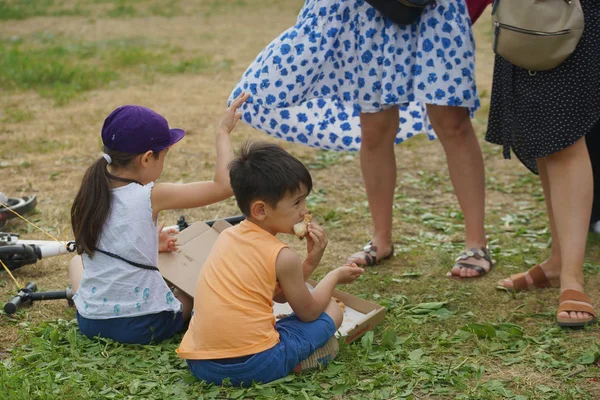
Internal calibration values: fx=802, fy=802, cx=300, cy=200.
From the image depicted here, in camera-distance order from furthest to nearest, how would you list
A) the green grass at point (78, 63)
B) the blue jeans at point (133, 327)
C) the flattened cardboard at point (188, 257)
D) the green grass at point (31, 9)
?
1. the green grass at point (31, 9)
2. the green grass at point (78, 63)
3. the flattened cardboard at point (188, 257)
4. the blue jeans at point (133, 327)

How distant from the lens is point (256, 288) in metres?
2.48

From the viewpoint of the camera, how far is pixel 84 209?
271cm

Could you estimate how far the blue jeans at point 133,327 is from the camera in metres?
2.80

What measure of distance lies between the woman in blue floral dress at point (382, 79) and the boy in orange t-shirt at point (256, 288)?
89 cm

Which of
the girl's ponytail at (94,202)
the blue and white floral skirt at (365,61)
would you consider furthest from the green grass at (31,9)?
the girl's ponytail at (94,202)

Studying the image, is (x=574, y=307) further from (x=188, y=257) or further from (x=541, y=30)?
(x=188, y=257)

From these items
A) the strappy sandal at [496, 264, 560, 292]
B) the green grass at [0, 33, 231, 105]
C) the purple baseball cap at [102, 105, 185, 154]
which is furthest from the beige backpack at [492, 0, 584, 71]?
the green grass at [0, 33, 231, 105]

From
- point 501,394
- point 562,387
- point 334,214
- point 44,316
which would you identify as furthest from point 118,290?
point 334,214

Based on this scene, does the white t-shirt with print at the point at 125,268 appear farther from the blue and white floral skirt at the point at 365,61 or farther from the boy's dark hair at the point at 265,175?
the blue and white floral skirt at the point at 365,61

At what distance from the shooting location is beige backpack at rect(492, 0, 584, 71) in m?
2.70

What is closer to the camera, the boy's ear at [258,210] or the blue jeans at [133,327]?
the boy's ear at [258,210]

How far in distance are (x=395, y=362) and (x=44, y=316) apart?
1382 mm

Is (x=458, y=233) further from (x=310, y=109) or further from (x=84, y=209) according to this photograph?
(x=84, y=209)

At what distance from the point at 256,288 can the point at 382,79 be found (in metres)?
1.23
